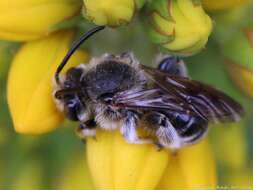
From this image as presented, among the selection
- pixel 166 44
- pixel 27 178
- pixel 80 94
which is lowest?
pixel 27 178

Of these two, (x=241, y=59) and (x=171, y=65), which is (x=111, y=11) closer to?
(x=171, y=65)

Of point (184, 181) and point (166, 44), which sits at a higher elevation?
point (166, 44)

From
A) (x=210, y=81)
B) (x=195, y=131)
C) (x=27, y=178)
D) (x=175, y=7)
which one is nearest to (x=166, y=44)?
(x=175, y=7)

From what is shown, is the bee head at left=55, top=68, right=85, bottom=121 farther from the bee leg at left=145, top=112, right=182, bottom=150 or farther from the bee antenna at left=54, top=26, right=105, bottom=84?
the bee leg at left=145, top=112, right=182, bottom=150

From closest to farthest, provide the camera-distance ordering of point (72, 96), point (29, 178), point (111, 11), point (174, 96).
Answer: point (111, 11) → point (174, 96) → point (72, 96) → point (29, 178)

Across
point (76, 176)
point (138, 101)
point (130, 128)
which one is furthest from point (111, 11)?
point (76, 176)

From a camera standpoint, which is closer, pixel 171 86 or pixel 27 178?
pixel 171 86

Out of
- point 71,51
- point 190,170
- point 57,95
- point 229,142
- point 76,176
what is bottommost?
point 76,176

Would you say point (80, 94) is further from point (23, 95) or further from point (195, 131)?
point (195, 131)
